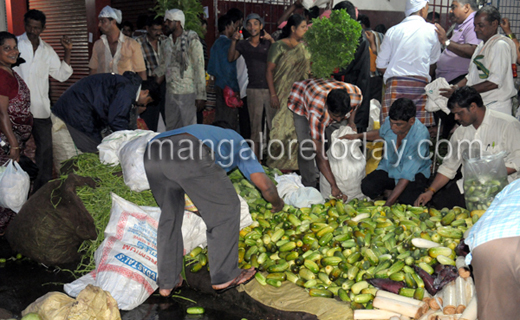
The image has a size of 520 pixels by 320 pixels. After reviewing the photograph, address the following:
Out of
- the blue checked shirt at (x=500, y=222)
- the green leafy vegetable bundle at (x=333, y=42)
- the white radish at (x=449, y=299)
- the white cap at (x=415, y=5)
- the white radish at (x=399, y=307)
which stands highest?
the white cap at (x=415, y=5)

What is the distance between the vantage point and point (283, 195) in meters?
5.02

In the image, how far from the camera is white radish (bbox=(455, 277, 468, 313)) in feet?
10.1

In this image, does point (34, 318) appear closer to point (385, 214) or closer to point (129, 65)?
point (385, 214)

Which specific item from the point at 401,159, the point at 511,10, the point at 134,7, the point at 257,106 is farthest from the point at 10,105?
the point at 511,10

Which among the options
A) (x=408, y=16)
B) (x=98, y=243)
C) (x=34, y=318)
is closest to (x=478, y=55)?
(x=408, y=16)

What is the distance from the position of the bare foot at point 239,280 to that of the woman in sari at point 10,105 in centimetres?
287

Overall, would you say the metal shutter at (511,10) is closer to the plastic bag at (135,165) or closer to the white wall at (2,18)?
the plastic bag at (135,165)

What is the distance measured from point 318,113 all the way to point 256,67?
6.33ft

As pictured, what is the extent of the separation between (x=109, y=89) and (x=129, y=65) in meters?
1.64

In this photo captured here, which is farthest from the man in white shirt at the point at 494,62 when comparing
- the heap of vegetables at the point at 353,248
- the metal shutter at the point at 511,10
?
the metal shutter at the point at 511,10

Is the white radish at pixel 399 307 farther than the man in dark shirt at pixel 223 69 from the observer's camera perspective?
No

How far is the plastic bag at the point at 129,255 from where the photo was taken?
3742mm

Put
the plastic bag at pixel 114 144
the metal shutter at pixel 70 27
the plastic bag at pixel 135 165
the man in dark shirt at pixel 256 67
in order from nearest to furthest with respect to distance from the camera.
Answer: the plastic bag at pixel 135 165 < the plastic bag at pixel 114 144 < the man in dark shirt at pixel 256 67 < the metal shutter at pixel 70 27

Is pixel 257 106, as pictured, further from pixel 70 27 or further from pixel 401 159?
pixel 70 27
